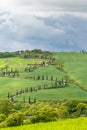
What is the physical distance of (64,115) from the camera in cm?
13362

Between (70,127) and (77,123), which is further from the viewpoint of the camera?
(77,123)

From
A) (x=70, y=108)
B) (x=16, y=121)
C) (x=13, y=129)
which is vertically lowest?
(x=70, y=108)

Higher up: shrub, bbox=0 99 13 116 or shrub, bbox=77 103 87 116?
shrub, bbox=0 99 13 116

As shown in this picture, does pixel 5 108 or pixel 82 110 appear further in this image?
pixel 82 110

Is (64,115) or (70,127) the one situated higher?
(70,127)

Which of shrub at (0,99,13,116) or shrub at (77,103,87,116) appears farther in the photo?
shrub at (77,103,87,116)

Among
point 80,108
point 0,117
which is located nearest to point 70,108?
point 80,108

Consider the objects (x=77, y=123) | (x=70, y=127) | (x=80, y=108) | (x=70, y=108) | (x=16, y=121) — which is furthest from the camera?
(x=70, y=108)

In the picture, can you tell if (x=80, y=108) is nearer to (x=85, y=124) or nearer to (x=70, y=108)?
(x=70, y=108)

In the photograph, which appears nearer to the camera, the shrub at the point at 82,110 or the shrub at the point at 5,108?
the shrub at the point at 5,108

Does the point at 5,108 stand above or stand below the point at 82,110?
above

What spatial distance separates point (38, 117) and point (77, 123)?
111 feet

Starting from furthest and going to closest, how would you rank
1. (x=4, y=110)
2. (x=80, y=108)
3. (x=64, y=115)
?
(x=80, y=108) → (x=4, y=110) → (x=64, y=115)

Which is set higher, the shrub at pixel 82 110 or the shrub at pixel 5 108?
the shrub at pixel 5 108
